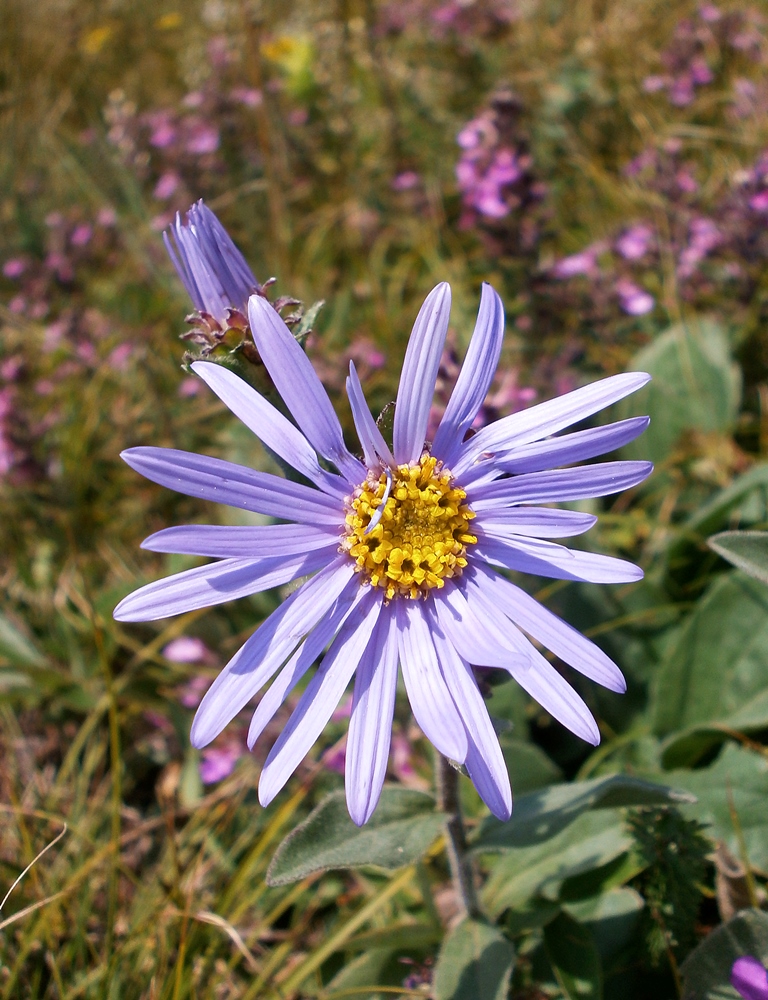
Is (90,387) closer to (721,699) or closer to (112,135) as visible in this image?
(112,135)

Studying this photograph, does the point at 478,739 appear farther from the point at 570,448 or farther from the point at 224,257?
the point at 224,257

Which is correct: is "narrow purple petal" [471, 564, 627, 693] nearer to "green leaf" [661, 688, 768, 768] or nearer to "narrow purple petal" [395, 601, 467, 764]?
"narrow purple petal" [395, 601, 467, 764]

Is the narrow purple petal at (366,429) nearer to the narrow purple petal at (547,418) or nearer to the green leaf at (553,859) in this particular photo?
the narrow purple petal at (547,418)

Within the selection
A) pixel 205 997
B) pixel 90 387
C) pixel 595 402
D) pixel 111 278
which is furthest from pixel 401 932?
pixel 111 278

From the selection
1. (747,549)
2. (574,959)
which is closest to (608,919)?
(574,959)

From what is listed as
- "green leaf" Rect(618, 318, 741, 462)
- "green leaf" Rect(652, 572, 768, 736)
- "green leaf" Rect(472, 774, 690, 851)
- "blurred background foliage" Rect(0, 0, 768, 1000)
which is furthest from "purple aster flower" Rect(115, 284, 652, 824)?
"green leaf" Rect(618, 318, 741, 462)

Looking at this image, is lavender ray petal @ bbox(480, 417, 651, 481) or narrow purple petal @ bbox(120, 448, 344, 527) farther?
lavender ray petal @ bbox(480, 417, 651, 481)

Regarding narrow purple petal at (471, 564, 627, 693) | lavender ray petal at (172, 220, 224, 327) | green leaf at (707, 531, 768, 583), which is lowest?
→ narrow purple petal at (471, 564, 627, 693)
